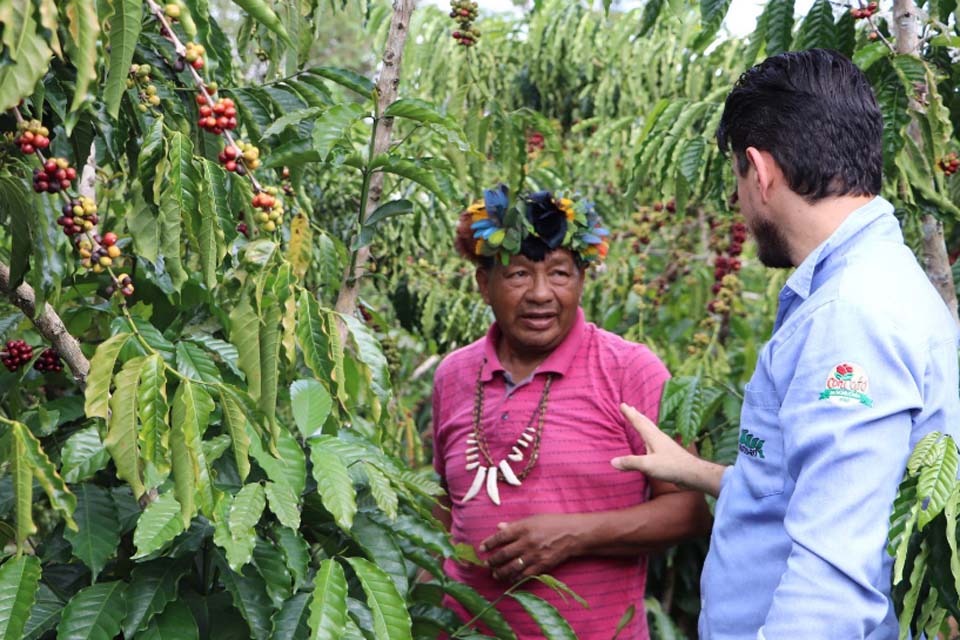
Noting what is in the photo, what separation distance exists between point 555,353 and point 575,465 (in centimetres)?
28

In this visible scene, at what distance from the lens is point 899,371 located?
4.42 feet

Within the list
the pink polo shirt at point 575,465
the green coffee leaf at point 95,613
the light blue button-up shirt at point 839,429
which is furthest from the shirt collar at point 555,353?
the green coffee leaf at point 95,613

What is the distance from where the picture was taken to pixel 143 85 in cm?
174

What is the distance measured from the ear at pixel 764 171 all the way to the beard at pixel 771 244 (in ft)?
0.13

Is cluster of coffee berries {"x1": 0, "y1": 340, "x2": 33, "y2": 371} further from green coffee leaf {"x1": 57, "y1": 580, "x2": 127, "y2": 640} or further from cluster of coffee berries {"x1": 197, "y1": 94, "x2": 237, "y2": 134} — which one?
cluster of coffee berries {"x1": 197, "y1": 94, "x2": 237, "y2": 134}

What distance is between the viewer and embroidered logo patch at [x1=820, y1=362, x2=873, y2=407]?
1.33m

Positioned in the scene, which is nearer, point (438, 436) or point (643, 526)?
point (643, 526)

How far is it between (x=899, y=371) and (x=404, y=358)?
163 inches

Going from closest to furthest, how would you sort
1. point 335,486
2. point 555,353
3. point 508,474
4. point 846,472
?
point 846,472 < point 335,486 < point 508,474 < point 555,353

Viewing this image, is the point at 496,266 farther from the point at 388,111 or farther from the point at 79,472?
the point at 79,472

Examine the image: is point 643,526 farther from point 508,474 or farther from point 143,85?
point 143,85

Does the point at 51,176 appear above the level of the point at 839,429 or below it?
above

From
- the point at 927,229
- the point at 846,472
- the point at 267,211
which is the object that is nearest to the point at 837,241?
the point at 846,472

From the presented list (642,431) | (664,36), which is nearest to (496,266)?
(642,431)
